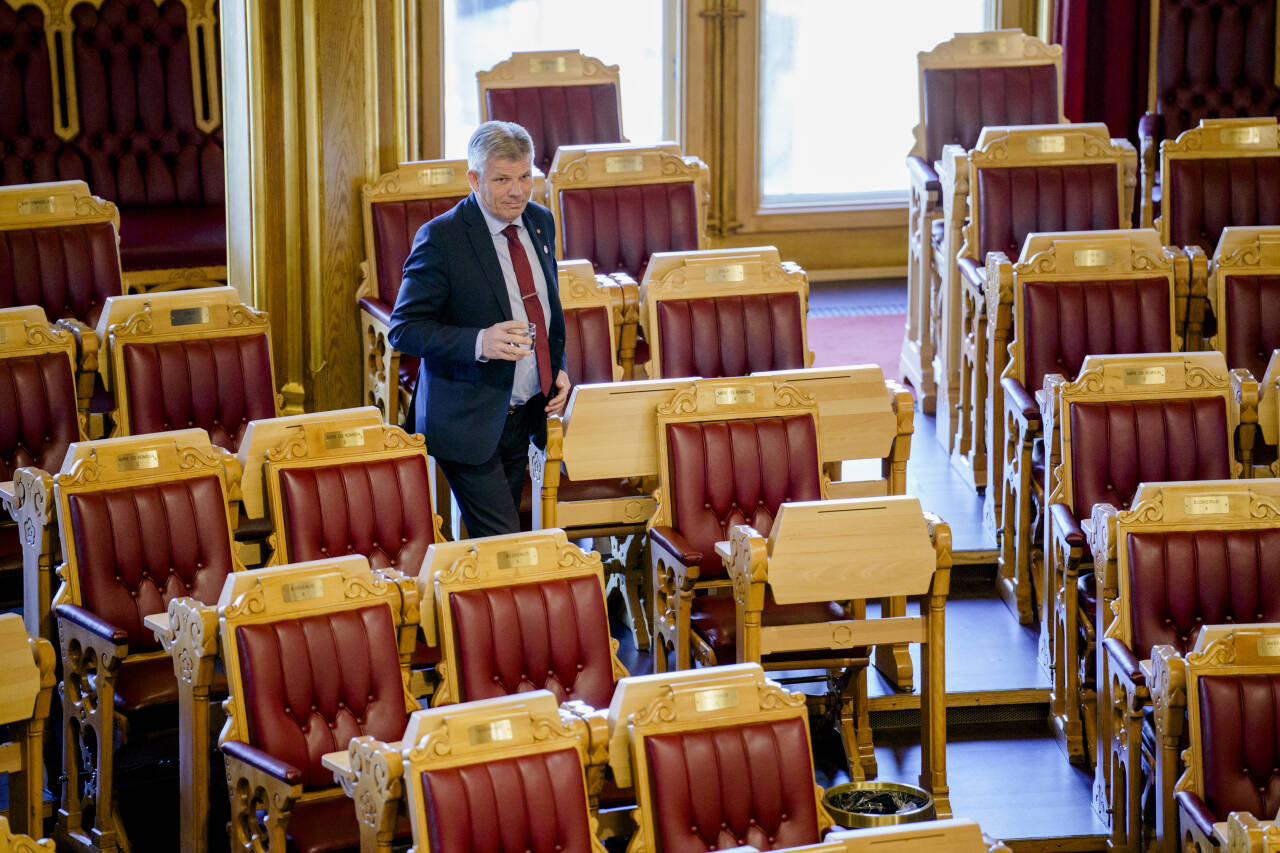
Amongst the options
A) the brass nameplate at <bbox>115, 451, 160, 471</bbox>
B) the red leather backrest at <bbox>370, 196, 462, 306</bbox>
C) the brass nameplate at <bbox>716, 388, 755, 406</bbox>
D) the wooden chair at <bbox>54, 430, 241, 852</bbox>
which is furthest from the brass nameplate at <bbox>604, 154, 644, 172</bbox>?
the brass nameplate at <bbox>115, 451, 160, 471</bbox>

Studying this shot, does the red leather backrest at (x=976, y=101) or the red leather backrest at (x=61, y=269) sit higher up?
the red leather backrest at (x=976, y=101)

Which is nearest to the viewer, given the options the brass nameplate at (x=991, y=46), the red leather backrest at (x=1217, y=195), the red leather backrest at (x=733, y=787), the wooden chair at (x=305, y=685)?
the red leather backrest at (x=733, y=787)

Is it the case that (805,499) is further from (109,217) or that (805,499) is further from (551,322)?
(109,217)

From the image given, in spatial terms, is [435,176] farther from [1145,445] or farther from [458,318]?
[1145,445]

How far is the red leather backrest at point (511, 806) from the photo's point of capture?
10.4ft

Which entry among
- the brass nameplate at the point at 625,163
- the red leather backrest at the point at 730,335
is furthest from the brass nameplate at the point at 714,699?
the brass nameplate at the point at 625,163

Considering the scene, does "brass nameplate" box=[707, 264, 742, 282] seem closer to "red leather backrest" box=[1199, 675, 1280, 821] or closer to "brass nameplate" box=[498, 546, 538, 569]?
"brass nameplate" box=[498, 546, 538, 569]

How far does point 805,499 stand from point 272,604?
1.36 metres

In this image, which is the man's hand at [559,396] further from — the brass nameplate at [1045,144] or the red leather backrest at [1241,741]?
the brass nameplate at [1045,144]

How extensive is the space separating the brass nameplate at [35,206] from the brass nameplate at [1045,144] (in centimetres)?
287

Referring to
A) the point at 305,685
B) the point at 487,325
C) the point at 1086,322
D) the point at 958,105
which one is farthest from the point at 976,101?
the point at 305,685

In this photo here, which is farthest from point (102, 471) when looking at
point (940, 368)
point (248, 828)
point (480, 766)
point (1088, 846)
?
point (940, 368)

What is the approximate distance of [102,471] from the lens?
4.04 m

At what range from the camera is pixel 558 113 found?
6.36m
